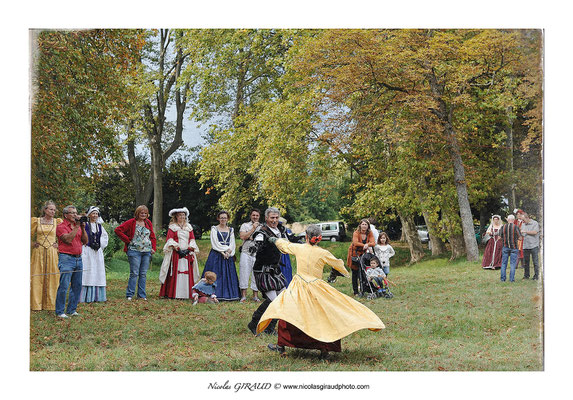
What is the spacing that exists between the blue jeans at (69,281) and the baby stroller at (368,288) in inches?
150

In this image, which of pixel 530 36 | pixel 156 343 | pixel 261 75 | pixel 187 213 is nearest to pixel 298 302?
pixel 156 343

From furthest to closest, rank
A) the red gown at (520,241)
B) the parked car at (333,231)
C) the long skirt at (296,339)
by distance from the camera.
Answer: the parked car at (333,231) < the red gown at (520,241) < the long skirt at (296,339)

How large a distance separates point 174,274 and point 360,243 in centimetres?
286

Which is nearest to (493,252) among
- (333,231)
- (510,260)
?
(510,260)

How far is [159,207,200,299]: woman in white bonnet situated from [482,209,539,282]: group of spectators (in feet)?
14.2

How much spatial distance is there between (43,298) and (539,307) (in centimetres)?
609

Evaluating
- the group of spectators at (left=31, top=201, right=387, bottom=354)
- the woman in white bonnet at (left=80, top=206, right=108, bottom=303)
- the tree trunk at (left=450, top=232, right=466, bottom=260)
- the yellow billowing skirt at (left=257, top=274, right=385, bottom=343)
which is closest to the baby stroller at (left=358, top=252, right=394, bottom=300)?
the group of spectators at (left=31, top=201, right=387, bottom=354)

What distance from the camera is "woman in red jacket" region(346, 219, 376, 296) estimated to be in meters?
8.56

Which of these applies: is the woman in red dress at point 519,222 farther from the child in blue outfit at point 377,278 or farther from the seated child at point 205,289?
the seated child at point 205,289

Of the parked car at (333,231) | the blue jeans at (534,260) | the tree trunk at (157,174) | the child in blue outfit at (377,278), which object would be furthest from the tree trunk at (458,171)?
the tree trunk at (157,174)

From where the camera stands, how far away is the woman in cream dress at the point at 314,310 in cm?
576

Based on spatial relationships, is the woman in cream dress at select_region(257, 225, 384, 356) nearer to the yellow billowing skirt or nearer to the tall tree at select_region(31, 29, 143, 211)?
the yellow billowing skirt
